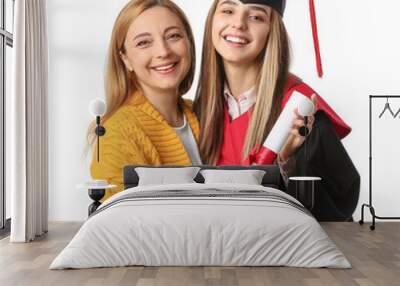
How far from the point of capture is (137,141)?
7.02 m

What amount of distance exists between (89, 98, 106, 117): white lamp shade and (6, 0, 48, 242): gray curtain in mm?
626

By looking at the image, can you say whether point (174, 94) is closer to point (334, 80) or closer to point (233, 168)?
point (233, 168)

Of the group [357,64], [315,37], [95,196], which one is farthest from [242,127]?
[95,196]

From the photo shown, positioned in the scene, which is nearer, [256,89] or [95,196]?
[95,196]

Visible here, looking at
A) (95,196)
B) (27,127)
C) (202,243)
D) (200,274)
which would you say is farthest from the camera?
(95,196)

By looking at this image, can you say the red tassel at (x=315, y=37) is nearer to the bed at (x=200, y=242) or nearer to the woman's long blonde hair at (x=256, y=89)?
the woman's long blonde hair at (x=256, y=89)

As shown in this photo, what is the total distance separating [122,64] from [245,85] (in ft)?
4.79

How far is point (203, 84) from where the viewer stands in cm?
713

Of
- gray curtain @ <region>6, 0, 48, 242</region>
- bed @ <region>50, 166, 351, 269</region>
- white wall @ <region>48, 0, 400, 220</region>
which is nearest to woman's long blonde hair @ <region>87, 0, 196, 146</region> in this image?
white wall @ <region>48, 0, 400, 220</region>

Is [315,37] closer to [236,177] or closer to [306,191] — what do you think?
[306,191]

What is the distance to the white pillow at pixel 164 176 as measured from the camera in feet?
21.3

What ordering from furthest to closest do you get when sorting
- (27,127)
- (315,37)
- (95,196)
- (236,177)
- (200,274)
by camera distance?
(315,37) < (95,196) < (236,177) < (27,127) < (200,274)

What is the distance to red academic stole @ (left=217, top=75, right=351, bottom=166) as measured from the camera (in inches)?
277

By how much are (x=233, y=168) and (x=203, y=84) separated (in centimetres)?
108
